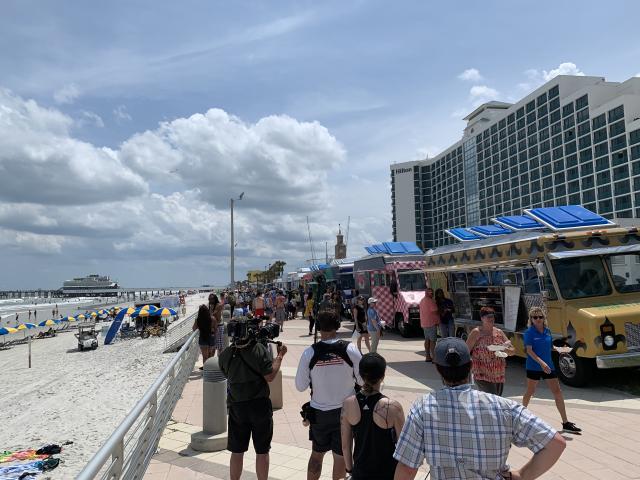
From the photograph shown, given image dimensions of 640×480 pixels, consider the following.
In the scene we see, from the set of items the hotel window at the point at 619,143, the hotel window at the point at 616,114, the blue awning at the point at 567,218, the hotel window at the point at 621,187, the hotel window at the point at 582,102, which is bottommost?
the blue awning at the point at 567,218

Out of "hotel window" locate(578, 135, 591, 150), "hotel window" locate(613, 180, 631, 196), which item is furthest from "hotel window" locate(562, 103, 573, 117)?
"hotel window" locate(613, 180, 631, 196)

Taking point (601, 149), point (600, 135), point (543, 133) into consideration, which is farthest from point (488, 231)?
point (543, 133)

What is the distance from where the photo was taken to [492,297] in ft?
36.7

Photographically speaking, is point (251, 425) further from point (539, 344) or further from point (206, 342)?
point (206, 342)

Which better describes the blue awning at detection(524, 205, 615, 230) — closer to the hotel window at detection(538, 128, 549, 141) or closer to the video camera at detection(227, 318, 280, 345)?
the video camera at detection(227, 318, 280, 345)

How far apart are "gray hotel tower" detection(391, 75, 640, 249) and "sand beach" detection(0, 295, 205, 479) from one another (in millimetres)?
67572

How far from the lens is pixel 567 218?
10406 millimetres

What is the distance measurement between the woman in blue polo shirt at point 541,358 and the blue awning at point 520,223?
4744 mm

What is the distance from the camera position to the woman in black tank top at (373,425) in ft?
9.29

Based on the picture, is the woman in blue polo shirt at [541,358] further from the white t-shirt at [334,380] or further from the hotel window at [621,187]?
the hotel window at [621,187]

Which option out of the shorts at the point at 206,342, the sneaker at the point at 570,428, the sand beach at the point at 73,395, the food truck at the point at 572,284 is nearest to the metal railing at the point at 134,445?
the sand beach at the point at 73,395

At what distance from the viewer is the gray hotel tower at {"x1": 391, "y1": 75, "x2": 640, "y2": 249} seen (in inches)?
2677

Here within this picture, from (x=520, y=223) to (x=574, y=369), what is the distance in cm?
410

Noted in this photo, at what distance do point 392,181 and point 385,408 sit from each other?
477 ft
